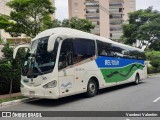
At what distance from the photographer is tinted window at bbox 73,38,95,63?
1195 centimetres

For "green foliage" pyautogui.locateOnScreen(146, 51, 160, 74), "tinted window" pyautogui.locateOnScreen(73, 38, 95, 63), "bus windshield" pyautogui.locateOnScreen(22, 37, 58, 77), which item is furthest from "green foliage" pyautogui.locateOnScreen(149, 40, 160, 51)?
"bus windshield" pyautogui.locateOnScreen(22, 37, 58, 77)

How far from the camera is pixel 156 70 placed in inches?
1362

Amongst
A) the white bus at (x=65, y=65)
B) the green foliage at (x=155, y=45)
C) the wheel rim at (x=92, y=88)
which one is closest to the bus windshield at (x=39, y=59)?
the white bus at (x=65, y=65)

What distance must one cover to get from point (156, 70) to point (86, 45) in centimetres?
2397

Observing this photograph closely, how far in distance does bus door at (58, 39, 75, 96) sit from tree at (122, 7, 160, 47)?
96.1 ft

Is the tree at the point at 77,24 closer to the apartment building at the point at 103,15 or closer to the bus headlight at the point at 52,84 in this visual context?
the bus headlight at the point at 52,84

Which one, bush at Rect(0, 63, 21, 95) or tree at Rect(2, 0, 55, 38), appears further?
tree at Rect(2, 0, 55, 38)

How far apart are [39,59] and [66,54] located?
1.21 meters

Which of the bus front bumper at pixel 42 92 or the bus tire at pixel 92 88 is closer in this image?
the bus front bumper at pixel 42 92

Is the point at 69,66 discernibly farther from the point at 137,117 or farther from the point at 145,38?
the point at 145,38

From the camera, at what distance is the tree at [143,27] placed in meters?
38.6

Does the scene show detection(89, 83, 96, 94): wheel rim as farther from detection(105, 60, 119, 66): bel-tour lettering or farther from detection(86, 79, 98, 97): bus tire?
detection(105, 60, 119, 66): bel-tour lettering

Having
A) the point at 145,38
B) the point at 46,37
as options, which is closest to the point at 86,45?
the point at 46,37

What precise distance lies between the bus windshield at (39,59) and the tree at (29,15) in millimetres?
8963
